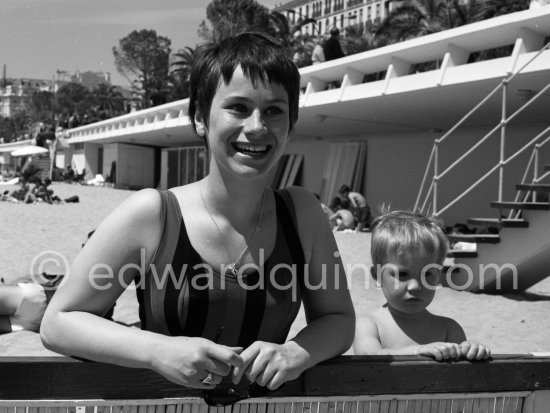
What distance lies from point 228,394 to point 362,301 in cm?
572

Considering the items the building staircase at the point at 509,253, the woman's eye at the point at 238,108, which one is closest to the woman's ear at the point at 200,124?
the woman's eye at the point at 238,108

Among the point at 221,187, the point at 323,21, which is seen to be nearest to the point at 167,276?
the point at 221,187

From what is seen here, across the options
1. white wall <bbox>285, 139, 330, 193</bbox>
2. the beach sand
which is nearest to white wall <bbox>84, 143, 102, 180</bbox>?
white wall <bbox>285, 139, 330, 193</bbox>

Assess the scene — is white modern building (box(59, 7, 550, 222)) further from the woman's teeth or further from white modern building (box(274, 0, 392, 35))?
white modern building (box(274, 0, 392, 35))

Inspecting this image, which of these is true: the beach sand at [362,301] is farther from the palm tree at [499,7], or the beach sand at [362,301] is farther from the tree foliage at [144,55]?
the tree foliage at [144,55]

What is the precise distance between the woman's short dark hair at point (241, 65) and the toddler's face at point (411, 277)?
0.77m

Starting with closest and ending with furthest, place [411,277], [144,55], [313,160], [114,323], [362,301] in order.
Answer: [114,323] < [411,277] < [362,301] < [313,160] < [144,55]

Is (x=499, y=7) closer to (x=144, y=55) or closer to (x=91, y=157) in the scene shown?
(x=91, y=157)

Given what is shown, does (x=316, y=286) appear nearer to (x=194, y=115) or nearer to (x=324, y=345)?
(x=324, y=345)

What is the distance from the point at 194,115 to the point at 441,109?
11.4 meters

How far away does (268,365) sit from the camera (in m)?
1.17

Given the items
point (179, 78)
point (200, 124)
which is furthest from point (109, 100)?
point (200, 124)

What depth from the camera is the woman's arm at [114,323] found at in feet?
3.67

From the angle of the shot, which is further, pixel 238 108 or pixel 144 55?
pixel 144 55
